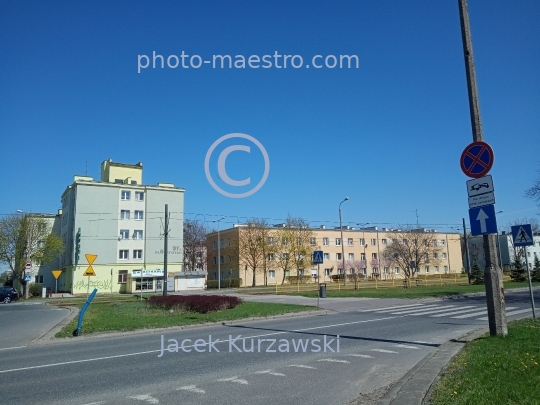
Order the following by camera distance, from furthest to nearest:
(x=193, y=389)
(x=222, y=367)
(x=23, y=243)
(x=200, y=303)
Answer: (x=23, y=243), (x=200, y=303), (x=222, y=367), (x=193, y=389)

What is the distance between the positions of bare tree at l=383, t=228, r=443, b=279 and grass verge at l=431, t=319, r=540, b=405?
2475 inches

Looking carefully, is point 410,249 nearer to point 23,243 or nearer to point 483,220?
point 23,243

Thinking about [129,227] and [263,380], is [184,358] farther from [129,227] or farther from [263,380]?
[129,227]

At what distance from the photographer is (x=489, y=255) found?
31.6ft

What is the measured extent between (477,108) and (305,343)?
273 inches

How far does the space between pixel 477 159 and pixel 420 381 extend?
5319 millimetres

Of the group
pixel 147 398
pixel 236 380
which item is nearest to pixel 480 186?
pixel 236 380

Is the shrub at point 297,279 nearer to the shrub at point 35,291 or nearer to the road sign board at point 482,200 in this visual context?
the shrub at point 35,291

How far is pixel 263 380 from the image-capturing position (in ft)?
23.9

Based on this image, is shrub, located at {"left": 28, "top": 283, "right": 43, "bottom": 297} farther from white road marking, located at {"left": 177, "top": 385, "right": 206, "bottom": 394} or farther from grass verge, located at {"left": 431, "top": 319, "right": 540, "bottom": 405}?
grass verge, located at {"left": 431, "top": 319, "right": 540, "bottom": 405}

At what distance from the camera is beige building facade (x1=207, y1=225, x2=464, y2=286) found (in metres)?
70.8

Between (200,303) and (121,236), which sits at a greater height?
(121,236)

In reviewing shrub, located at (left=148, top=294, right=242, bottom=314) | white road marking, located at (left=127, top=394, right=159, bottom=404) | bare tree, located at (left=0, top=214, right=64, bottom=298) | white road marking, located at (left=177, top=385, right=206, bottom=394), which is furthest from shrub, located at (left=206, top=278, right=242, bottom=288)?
white road marking, located at (left=127, top=394, right=159, bottom=404)

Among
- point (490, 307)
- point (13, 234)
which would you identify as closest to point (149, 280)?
point (13, 234)
